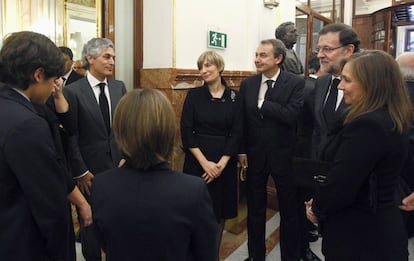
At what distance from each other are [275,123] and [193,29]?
4.05ft

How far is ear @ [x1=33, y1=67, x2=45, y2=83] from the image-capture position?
53.6 inches

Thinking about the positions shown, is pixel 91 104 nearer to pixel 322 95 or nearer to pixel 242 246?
pixel 322 95

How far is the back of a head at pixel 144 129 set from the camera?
1146mm

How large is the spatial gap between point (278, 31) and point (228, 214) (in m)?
2.02

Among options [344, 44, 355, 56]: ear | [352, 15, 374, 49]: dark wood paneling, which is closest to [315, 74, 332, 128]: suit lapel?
[344, 44, 355, 56]: ear

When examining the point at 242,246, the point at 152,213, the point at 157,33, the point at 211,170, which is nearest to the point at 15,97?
the point at 152,213

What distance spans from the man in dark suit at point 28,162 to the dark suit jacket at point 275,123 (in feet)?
5.02

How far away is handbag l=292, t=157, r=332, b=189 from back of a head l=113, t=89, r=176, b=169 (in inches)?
30.7

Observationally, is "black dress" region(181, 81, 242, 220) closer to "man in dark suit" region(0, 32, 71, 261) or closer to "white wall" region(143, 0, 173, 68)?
"white wall" region(143, 0, 173, 68)

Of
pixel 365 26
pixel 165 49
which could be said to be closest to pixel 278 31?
pixel 165 49

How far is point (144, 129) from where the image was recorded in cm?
114

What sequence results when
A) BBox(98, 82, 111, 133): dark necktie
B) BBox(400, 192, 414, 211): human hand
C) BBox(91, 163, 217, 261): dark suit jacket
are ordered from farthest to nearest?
BBox(98, 82, 111, 133): dark necktie → BBox(400, 192, 414, 211): human hand → BBox(91, 163, 217, 261): dark suit jacket

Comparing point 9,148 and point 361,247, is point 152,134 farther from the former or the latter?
point 361,247

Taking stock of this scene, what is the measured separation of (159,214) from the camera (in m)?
1.12
